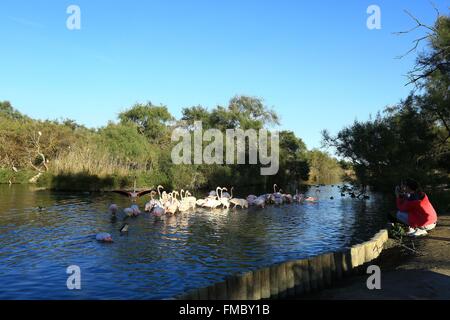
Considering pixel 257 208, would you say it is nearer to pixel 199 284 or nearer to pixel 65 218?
pixel 65 218

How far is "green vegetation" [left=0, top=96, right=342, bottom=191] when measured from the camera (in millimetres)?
37688

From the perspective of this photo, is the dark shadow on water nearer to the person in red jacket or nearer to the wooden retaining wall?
the wooden retaining wall

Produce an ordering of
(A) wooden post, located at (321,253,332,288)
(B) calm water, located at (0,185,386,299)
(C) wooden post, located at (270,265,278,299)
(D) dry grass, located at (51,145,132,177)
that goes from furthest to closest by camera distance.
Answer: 1. (D) dry grass, located at (51,145,132,177)
2. (B) calm water, located at (0,185,386,299)
3. (A) wooden post, located at (321,253,332,288)
4. (C) wooden post, located at (270,265,278,299)

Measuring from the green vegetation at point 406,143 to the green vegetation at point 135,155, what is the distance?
12.7m

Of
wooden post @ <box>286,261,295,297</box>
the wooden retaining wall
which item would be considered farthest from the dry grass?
wooden post @ <box>286,261,295,297</box>

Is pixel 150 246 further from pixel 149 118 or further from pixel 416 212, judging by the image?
pixel 149 118

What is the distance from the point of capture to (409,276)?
837 centimetres

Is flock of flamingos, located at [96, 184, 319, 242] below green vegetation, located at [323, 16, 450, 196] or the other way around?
below

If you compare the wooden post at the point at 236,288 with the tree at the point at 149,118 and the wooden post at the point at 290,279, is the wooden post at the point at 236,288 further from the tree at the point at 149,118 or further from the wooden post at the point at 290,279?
the tree at the point at 149,118

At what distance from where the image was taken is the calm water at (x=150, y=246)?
30.2 feet

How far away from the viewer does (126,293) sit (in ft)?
28.3

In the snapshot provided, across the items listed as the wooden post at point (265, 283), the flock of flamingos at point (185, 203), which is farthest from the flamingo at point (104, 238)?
the wooden post at point (265, 283)

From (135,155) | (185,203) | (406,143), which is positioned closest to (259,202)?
(185,203)

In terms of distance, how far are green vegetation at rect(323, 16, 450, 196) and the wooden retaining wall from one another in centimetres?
1387
